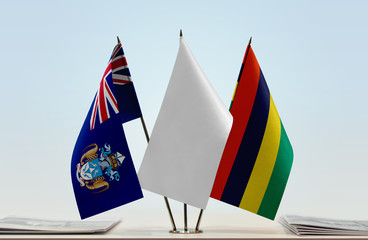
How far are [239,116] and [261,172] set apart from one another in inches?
6.5

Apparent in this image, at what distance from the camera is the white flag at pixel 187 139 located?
1.37 meters

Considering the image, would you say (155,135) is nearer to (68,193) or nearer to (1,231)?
(1,231)

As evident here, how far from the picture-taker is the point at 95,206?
1.41 m

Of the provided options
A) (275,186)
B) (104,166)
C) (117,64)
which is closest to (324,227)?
(275,186)

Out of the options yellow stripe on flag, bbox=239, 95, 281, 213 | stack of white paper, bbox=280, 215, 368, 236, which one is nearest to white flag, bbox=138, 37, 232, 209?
yellow stripe on flag, bbox=239, 95, 281, 213

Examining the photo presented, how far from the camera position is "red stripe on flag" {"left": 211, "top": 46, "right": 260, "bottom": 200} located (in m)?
1.48

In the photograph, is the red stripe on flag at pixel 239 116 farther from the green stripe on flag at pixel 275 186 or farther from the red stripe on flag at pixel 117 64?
the red stripe on flag at pixel 117 64

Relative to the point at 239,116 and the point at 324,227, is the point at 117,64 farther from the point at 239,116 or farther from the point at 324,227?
the point at 324,227

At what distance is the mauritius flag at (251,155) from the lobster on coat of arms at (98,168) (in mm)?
286

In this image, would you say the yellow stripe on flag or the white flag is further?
the yellow stripe on flag

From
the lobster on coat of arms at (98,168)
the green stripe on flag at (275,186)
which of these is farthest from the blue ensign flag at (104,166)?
the green stripe on flag at (275,186)

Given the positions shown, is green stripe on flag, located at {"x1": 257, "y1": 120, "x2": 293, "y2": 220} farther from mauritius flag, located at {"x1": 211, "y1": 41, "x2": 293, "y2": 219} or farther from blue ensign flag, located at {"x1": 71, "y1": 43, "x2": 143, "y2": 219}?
blue ensign flag, located at {"x1": 71, "y1": 43, "x2": 143, "y2": 219}

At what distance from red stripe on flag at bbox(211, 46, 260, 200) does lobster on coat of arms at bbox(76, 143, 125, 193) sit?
0.28 meters

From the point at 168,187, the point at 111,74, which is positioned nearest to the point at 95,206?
the point at 168,187
